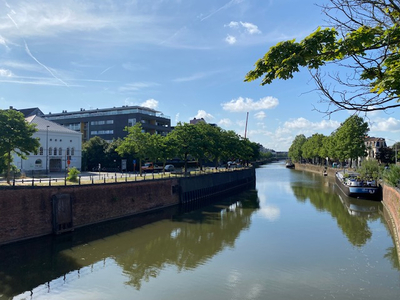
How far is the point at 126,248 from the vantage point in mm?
24266

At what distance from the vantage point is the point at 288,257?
21297 mm

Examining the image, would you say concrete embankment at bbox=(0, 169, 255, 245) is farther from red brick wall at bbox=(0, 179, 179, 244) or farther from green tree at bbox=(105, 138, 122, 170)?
green tree at bbox=(105, 138, 122, 170)

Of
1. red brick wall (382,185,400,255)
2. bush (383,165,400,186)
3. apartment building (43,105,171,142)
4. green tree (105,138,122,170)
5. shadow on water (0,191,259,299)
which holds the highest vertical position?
apartment building (43,105,171,142)

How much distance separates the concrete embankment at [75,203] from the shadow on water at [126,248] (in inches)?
39.8

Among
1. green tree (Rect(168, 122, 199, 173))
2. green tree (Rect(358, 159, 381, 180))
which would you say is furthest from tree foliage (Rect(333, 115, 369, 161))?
green tree (Rect(168, 122, 199, 173))

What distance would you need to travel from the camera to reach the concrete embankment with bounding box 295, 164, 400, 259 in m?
25.8

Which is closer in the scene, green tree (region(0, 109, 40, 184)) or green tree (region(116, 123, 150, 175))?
green tree (region(0, 109, 40, 184))

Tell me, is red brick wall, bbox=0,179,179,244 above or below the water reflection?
above

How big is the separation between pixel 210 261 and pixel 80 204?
1418 cm

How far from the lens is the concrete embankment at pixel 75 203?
24000 millimetres

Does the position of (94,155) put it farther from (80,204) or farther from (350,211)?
(350,211)

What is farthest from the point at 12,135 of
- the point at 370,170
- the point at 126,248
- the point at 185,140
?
the point at 370,170

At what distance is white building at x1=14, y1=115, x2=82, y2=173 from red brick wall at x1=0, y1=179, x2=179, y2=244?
19.7m

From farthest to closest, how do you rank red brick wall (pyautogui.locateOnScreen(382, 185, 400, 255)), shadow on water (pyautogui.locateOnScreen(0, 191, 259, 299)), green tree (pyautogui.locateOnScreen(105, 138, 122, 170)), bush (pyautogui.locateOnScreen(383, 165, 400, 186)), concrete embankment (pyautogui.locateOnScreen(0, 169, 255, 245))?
green tree (pyautogui.locateOnScreen(105, 138, 122, 170))
bush (pyautogui.locateOnScreen(383, 165, 400, 186))
red brick wall (pyautogui.locateOnScreen(382, 185, 400, 255))
concrete embankment (pyautogui.locateOnScreen(0, 169, 255, 245))
shadow on water (pyautogui.locateOnScreen(0, 191, 259, 299))
